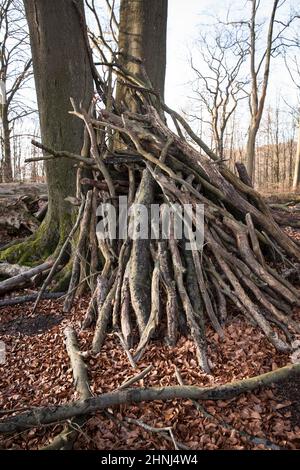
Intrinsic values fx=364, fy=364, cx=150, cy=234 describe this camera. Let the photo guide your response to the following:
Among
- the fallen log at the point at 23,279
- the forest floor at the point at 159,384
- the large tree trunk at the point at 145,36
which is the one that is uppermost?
the large tree trunk at the point at 145,36

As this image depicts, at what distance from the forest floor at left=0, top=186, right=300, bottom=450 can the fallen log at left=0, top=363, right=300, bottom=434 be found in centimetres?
6

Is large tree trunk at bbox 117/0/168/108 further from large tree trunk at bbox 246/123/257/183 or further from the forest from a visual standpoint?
large tree trunk at bbox 246/123/257/183

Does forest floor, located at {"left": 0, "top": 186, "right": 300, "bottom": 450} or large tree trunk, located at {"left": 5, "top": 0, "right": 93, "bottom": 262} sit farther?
large tree trunk, located at {"left": 5, "top": 0, "right": 93, "bottom": 262}

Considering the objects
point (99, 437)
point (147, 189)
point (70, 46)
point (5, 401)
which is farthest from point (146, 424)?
point (70, 46)

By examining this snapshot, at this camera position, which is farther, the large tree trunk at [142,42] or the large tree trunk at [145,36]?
the large tree trunk at [145,36]

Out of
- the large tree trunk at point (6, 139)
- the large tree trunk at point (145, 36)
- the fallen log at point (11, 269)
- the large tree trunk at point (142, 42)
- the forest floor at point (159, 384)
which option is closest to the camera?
the forest floor at point (159, 384)

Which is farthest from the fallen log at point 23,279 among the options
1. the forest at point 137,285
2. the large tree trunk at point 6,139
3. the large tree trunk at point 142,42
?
the large tree trunk at point 6,139

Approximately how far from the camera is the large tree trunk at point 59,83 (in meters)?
4.55

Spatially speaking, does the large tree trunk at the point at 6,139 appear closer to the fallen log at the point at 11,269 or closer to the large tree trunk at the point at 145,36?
the large tree trunk at the point at 145,36

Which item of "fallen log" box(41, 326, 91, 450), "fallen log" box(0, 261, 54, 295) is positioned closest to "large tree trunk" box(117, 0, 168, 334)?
"fallen log" box(0, 261, 54, 295)

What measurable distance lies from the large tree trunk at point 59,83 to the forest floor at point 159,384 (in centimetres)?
174

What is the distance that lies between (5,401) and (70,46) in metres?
4.11

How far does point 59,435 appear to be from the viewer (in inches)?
89.4

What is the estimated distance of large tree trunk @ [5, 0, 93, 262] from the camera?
4.55 metres
